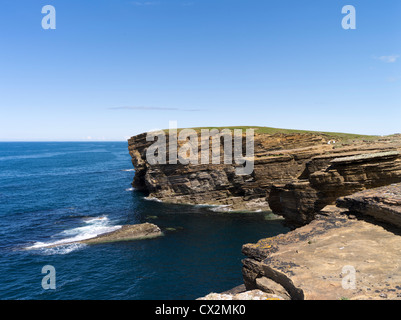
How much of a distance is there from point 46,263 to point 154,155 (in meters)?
44.0

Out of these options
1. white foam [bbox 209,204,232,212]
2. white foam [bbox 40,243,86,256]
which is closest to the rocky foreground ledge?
white foam [bbox 40,243,86,256]

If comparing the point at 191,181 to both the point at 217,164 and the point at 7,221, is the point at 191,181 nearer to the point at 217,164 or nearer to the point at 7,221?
the point at 217,164

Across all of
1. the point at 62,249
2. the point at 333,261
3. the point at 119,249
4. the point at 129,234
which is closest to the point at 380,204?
the point at 333,261

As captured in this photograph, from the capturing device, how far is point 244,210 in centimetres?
6281

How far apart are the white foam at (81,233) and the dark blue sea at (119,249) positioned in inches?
6.8

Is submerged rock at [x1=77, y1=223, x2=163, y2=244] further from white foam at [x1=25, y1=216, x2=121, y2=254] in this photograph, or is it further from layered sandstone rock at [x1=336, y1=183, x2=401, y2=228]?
layered sandstone rock at [x1=336, y1=183, x2=401, y2=228]

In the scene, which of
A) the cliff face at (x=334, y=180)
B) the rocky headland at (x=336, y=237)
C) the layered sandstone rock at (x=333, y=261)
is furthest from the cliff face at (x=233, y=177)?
the layered sandstone rock at (x=333, y=261)

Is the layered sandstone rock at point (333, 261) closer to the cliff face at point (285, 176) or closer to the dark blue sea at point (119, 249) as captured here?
the cliff face at point (285, 176)

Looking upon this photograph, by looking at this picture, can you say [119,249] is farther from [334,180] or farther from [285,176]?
[285,176]

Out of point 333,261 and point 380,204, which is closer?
point 333,261

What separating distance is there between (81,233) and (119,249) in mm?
11740

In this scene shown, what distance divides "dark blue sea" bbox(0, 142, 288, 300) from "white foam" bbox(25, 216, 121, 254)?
6.8 inches

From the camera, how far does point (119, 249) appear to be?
1662 inches

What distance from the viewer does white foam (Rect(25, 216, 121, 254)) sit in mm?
43188
